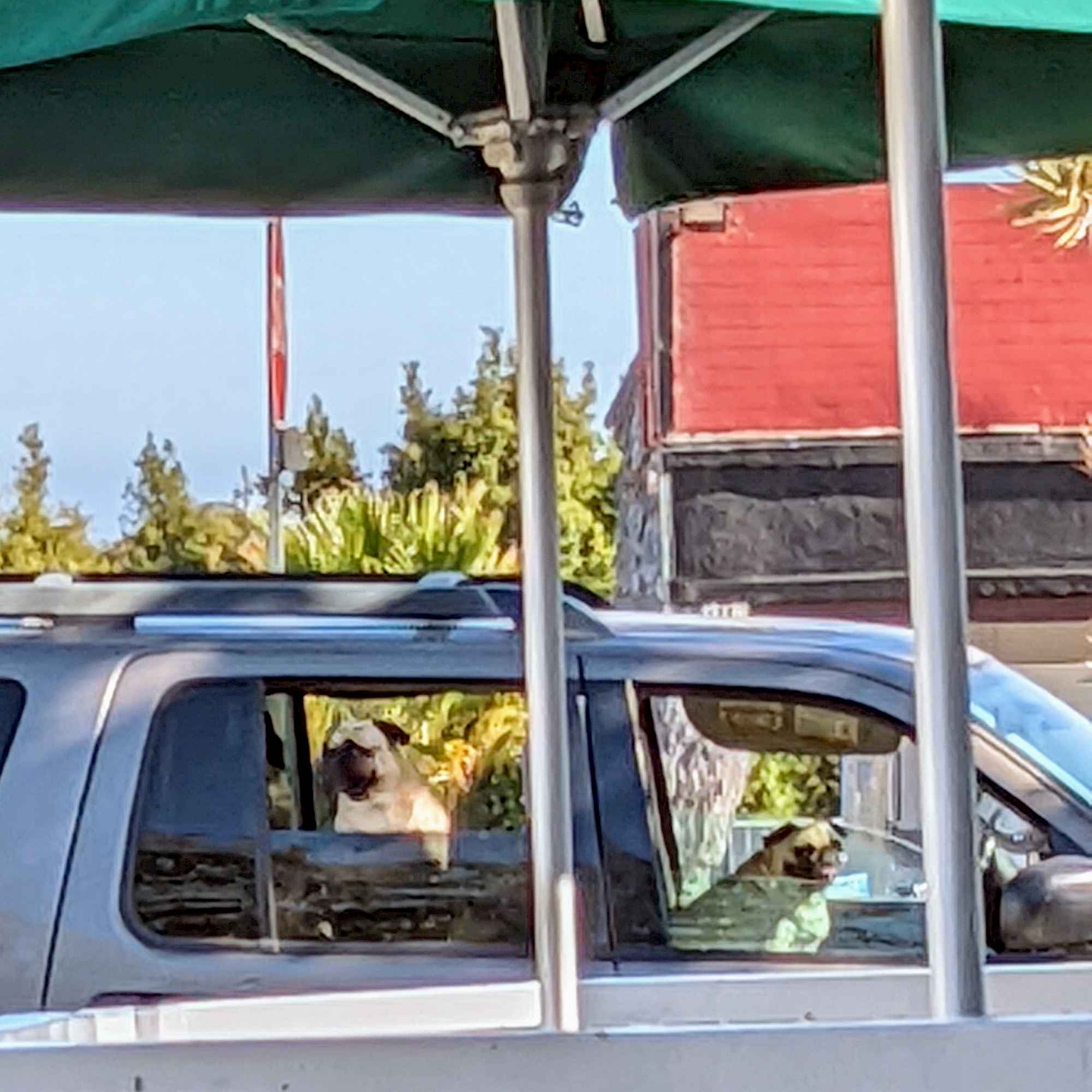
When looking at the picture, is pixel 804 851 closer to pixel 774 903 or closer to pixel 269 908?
pixel 774 903

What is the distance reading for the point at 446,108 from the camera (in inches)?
117

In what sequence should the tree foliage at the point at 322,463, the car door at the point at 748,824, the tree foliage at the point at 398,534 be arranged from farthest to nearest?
the tree foliage at the point at 322,463 → the tree foliage at the point at 398,534 → the car door at the point at 748,824

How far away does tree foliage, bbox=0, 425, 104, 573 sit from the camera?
11758mm

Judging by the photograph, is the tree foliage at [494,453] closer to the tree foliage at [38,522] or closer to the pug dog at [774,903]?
the tree foliage at [38,522]

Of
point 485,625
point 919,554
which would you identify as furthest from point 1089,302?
point 919,554

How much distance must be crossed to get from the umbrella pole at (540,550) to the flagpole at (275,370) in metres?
7.71

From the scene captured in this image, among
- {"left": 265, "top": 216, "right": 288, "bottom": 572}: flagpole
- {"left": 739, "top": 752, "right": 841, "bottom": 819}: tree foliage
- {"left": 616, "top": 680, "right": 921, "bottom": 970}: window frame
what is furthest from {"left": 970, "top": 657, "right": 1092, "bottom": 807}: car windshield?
{"left": 265, "top": 216, "right": 288, "bottom": 572}: flagpole

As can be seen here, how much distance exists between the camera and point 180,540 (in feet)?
39.4

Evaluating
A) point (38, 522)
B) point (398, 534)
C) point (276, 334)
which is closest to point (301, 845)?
point (398, 534)

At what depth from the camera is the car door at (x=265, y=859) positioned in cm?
301

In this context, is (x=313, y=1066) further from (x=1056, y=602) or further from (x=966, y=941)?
(x=1056, y=602)

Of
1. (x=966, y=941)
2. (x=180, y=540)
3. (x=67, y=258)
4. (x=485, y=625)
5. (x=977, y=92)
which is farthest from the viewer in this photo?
(x=180, y=540)

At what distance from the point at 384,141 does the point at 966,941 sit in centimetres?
200

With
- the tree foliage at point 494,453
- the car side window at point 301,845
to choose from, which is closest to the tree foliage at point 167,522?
the tree foliage at point 494,453
